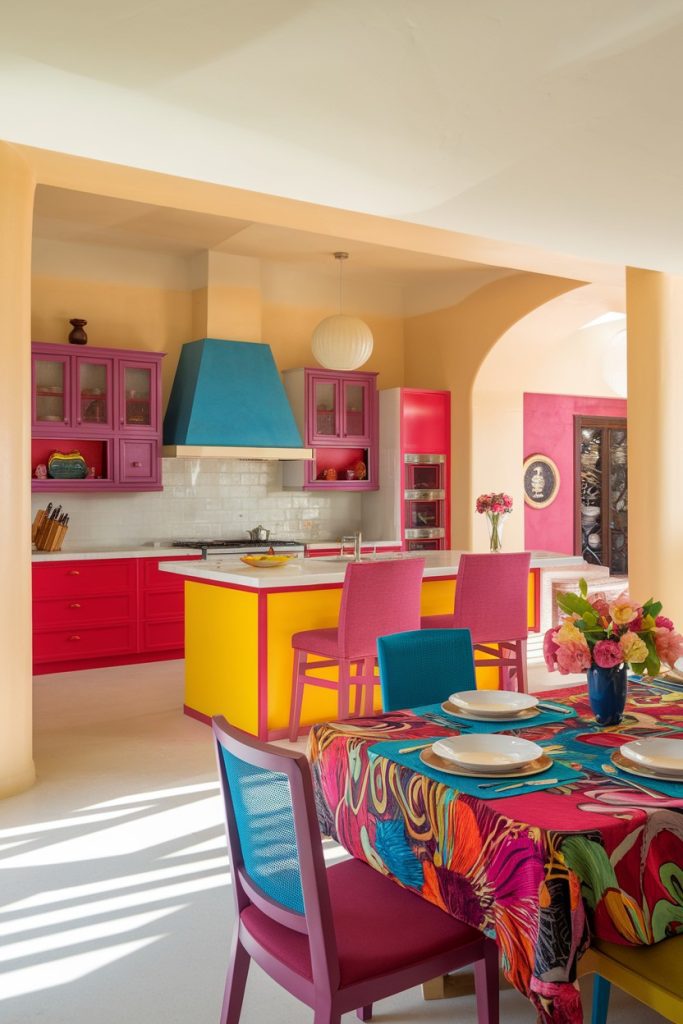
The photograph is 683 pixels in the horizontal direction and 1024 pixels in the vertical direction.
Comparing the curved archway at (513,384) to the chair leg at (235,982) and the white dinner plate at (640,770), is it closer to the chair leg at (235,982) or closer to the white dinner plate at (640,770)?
the white dinner plate at (640,770)

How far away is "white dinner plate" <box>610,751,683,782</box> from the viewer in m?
2.08

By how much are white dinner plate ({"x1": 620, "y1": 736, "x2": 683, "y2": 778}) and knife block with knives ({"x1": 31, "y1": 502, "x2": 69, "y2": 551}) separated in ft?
18.6

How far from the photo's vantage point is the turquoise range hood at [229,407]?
772 centimetres

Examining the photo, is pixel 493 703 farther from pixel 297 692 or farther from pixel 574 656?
pixel 297 692

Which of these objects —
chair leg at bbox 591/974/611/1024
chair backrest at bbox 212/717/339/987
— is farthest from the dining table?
chair leg at bbox 591/974/611/1024

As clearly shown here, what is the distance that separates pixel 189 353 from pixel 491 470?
3.10m

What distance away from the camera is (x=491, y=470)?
910 centimetres

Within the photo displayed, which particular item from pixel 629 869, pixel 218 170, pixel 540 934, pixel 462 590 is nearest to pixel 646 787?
pixel 629 869

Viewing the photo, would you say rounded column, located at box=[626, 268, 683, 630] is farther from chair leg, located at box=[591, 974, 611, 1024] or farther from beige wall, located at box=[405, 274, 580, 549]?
chair leg, located at box=[591, 974, 611, 1024]

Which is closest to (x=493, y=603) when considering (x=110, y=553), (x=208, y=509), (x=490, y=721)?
(x=490, y=721)

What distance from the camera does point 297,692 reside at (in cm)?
494

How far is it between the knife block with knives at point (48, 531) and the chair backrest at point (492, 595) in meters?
3.44

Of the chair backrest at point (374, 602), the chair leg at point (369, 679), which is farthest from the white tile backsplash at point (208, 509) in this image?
the chair backrest at point (374, 602)

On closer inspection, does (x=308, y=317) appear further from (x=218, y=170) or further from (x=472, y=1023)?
(x=472, y=1023)
